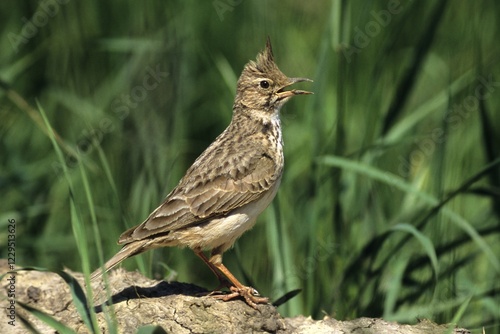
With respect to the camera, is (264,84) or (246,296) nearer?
(246,296)

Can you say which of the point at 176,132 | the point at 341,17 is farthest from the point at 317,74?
the point at 176,132

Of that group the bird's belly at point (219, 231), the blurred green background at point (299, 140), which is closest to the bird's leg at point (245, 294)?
the bird's belly at point (219, 231)

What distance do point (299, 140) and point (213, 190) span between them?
2.29m

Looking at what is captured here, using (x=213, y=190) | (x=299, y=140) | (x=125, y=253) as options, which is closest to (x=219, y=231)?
(x=213, y=190)

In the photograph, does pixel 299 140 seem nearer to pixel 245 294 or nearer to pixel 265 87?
pixel 265 87

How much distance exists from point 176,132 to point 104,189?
2.21 feet

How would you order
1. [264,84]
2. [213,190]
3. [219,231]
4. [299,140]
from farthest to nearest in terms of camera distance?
[299,140]
[264,84]
[213,190]
[219,231]

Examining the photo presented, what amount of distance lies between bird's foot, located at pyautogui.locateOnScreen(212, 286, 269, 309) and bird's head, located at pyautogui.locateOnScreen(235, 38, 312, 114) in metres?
1.37

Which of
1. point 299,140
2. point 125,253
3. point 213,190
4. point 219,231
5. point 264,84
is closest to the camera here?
point 125,253

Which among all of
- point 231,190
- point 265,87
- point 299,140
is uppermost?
point 265,87

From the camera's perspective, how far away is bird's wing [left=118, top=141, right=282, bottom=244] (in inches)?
195

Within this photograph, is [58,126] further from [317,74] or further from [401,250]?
[401,250]

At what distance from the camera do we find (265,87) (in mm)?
5797

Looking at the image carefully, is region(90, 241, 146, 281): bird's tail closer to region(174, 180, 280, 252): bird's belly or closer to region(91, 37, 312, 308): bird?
region(91, 37, 312, 308): bird
